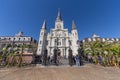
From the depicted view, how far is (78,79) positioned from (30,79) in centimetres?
425

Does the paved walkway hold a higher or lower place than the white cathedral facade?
lower

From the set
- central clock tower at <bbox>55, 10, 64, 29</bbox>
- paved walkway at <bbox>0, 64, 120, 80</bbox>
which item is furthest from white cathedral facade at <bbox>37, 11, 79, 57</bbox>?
paved walkway at <bbox>0, 64, 120, 80</bbox>

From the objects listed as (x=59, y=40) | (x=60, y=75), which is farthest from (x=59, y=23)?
(x=60, y=75)

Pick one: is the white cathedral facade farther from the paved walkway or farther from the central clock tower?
the paved walkway

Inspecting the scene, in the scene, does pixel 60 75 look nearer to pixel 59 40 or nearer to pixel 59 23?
pixel 59 40

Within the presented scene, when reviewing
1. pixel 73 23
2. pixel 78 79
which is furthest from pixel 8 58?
pixel 73 23

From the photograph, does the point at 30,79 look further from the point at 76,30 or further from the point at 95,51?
the point at 76,30

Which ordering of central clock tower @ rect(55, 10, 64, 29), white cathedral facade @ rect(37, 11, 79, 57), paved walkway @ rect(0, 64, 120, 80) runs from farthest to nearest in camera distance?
central clock tower @ rect(55, 10, 64, 29) < white cathedral facade @ rect(37, 11, 79, 57) < paved walkway @ rect(0, 64, 120, 80)

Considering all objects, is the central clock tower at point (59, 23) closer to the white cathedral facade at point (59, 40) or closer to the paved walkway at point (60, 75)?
the white cathedral facade at point (59, 40)

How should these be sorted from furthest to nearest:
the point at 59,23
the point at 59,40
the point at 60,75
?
the point at 59,23, the point at 59,40, the point at 60,75

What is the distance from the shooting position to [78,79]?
920 cm

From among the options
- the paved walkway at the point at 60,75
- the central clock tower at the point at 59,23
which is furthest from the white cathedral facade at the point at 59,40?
the paved walkway at the point at 60,75

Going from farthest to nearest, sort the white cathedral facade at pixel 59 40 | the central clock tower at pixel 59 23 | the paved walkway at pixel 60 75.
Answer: the central clock tower at pixel 59 23 < the white cathedral facade at pixel 59 40 < the paved walkway at pixel 60 75

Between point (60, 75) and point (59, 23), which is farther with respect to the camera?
point (59, 23)
